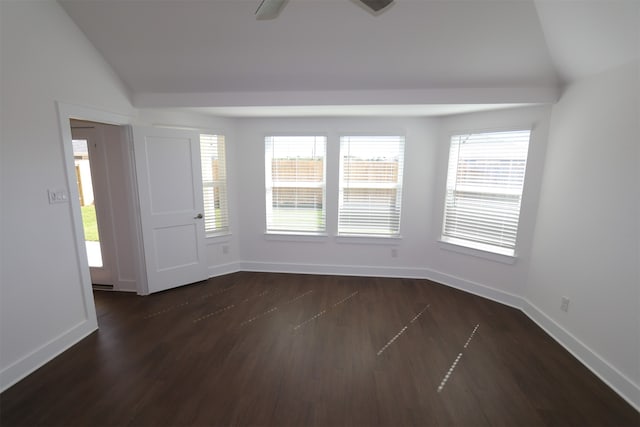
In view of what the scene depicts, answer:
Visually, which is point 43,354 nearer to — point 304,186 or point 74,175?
point 74,175

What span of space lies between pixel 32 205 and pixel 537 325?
15.1 ft

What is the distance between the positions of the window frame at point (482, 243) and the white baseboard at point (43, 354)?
4068mm

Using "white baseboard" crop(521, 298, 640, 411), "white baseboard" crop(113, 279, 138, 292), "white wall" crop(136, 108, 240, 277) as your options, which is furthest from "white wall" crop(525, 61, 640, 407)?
"white baseboard" crop(113, 279, 138, 292)

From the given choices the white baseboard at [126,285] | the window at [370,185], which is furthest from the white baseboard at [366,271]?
the white baseboard at [126,285]

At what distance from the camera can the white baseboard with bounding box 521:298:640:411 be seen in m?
1.86

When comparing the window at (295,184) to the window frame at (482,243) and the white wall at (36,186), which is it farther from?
the white wall at (36,186)

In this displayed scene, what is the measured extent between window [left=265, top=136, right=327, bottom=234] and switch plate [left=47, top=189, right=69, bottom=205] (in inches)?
83.9

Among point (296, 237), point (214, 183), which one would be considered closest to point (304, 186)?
point (296, 237)

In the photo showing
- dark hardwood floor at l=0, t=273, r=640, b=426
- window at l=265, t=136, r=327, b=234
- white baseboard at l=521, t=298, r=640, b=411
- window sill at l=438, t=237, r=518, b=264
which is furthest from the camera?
window at l=265, t=136, r=327, b=234

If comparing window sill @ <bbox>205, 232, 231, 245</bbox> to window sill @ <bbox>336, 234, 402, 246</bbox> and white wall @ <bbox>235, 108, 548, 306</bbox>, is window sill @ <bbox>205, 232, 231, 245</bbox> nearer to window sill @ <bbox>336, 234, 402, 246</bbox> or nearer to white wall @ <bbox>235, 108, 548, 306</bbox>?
white wall @ <bbox>235, 108, 548, 306</bbox>

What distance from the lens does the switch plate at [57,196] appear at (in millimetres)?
2160

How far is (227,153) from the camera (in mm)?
3721

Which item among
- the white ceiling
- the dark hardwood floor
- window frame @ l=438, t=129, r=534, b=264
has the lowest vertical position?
the dark hardwood floor

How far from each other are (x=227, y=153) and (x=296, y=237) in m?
1.53
